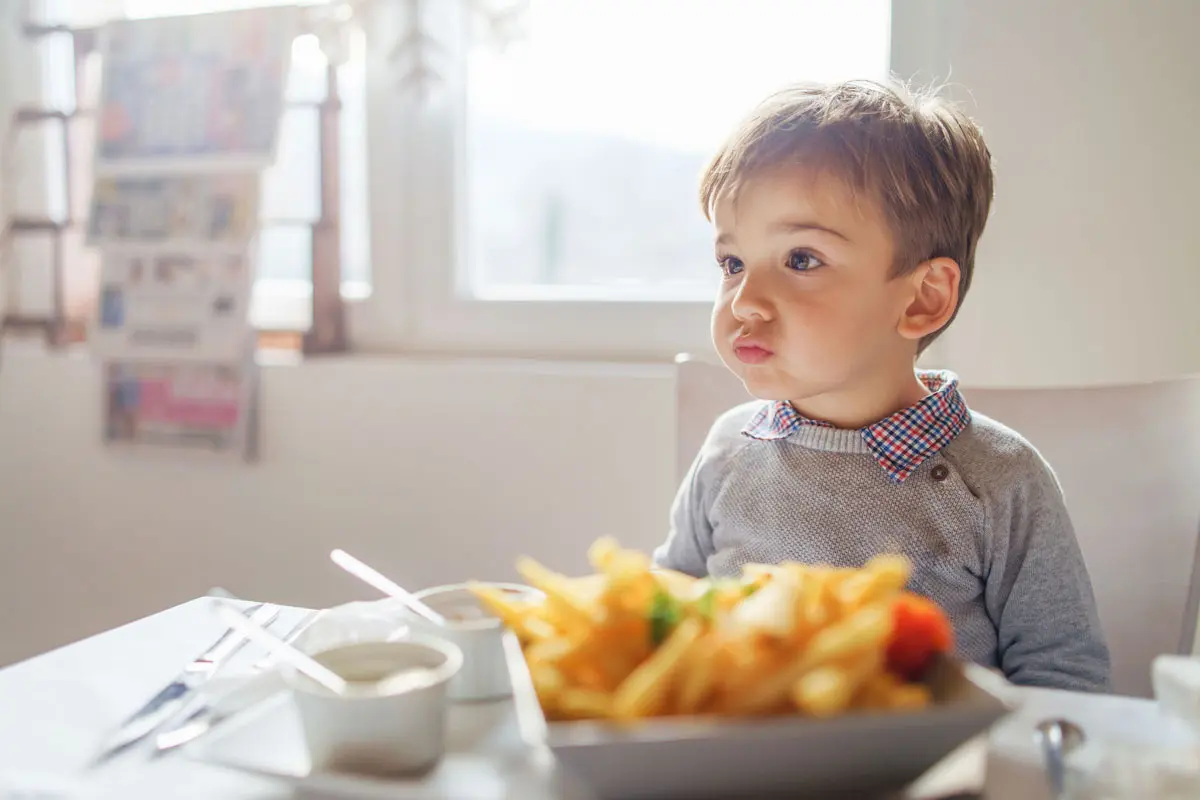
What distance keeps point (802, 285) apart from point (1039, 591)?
0.33m

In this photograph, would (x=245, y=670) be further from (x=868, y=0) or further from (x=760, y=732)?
(x=868, y=0)

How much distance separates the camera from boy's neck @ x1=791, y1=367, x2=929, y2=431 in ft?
3.24

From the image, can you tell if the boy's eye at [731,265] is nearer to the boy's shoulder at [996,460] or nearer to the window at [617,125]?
the boy's shoulder at [996,460]

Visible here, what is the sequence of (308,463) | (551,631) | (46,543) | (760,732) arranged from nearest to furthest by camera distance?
(760,732)
(551,631)
(308,463)
(46,543)

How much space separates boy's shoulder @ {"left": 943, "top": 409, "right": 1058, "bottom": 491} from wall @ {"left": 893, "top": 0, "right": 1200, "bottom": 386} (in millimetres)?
363

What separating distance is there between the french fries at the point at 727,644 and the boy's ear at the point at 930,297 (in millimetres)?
502

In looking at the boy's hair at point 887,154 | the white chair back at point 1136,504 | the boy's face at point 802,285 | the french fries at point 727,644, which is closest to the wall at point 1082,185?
the white chair back at point 1136,504

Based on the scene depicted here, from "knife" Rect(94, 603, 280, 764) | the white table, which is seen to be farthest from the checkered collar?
"knife" Rect(94, 603, 280, 764)

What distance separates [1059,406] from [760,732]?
0.76 meters

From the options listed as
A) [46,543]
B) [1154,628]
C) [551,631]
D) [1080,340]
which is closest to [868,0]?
[1080,340]

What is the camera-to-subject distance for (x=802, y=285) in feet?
3.04

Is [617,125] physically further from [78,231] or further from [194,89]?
[78,231]

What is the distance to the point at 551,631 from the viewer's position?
1.74 ft

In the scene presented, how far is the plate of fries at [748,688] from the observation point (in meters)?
0.42
